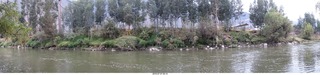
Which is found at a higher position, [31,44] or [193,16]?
[193,16]

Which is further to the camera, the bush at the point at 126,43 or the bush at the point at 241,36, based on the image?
the bush at the point at 241,36

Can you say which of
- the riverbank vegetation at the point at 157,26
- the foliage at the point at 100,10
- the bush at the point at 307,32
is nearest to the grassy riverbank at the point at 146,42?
the riverbank vegetation at the point at 157,26

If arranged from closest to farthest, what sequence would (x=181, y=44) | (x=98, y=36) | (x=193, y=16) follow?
(x=181, y=44) → (x=98, y=36) → (x=193, y=16)

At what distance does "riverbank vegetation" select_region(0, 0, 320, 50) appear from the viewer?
5297 centimetres

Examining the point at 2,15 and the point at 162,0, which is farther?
the point at 162,0

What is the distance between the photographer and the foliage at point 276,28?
193 feet

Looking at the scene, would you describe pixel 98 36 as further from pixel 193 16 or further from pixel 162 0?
pixel 193 16

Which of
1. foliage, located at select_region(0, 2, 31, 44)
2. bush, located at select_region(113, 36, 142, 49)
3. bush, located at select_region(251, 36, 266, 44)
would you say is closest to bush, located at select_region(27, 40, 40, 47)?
bush, located at select_region(113, 36, 142, 49)

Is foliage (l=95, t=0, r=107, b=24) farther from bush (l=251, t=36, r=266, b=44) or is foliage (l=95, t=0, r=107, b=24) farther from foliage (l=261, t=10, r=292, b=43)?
foliage (l=261, t=10, r=292, b=43)

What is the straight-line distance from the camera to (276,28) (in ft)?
194

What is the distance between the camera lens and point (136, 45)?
5191cm

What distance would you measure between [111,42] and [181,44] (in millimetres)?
10214

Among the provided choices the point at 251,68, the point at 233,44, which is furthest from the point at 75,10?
the point at 251,68

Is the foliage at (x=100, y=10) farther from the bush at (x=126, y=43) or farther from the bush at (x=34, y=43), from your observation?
the bush at (x=126, y=43)
